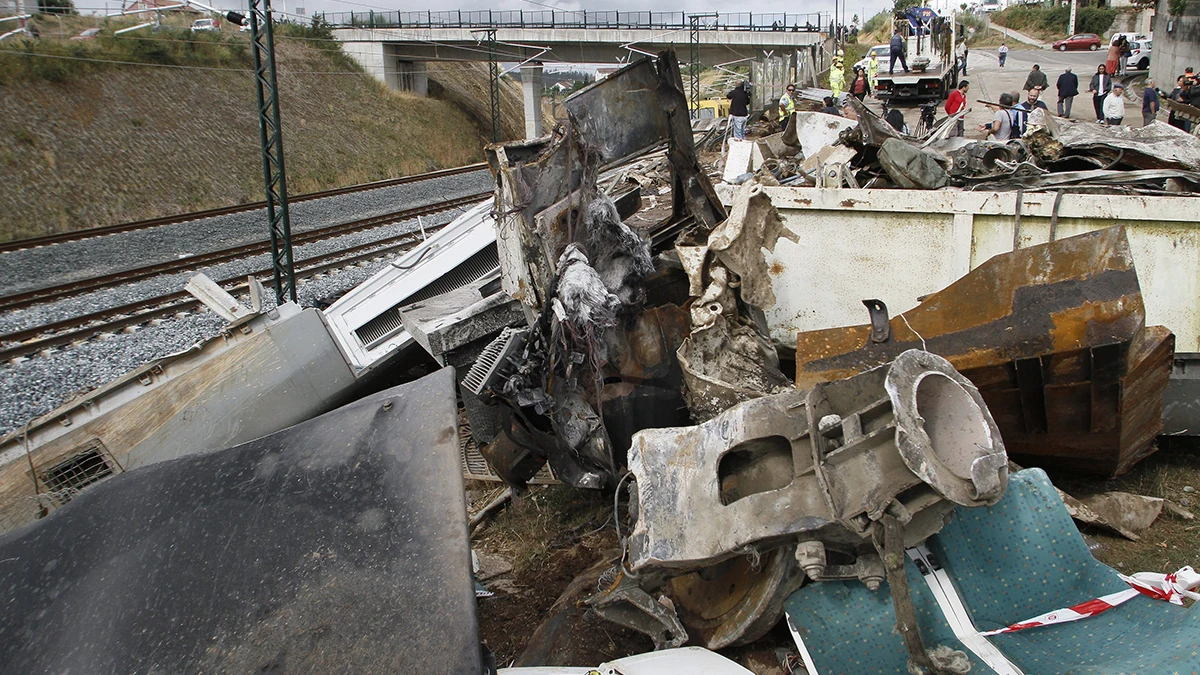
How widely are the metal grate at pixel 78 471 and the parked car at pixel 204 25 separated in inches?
1033

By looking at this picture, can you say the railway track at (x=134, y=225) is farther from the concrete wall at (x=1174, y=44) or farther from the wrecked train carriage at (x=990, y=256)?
the concrete wall at (x=1174, y=44)

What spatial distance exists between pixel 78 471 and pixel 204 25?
28054 millimetres

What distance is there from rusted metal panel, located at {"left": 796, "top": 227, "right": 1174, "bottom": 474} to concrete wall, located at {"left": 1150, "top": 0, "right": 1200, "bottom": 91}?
1996 centimetres

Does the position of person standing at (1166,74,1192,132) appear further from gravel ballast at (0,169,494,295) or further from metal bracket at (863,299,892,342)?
gravel ballast at (0,169,494,295)

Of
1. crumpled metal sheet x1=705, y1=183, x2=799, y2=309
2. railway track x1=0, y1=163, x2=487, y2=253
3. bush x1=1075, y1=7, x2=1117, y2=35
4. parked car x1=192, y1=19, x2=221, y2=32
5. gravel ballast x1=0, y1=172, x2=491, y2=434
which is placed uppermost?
bush x1=1075, y1=7, x2=1117, y2=35

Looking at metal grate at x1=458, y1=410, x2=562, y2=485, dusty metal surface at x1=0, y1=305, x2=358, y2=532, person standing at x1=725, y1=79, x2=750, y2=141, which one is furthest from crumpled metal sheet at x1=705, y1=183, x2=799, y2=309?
person standing at x1=725, y1=79, x2=750, y2=141

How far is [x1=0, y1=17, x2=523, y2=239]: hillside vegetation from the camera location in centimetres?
1784

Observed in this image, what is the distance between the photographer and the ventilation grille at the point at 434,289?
6098 millimetres

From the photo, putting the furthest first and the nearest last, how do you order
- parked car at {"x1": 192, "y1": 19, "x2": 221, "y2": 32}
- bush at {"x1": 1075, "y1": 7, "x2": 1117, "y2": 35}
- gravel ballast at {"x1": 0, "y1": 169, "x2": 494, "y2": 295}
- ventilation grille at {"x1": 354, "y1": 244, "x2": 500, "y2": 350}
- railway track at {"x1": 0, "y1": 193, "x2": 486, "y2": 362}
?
bush at {"x1": 1075, "y1": 7, "x2": 1117, "y2": 35}, parked car at {"x1": 192, "y1": 19, "x2": 221, "y2": 32}, gravel ballast at {"x1": 0, "y1": 169, "x2": 494, "y2": 295}, railway track at {"x1": 0, "y1": 193, "x2": 486, "y2": 362}, ventilation grille at {"x1": 354, "y1": 244, "x2": 500, "y2": 350}

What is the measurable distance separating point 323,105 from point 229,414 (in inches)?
993

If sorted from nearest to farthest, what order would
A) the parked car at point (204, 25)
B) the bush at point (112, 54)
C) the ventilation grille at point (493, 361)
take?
the ventilation grille at point (493, 361), the bush at point (112, 54), the parked car at point (204, 25)

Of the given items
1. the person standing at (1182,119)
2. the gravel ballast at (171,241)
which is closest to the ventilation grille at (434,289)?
the gravel ballast at (171,241)

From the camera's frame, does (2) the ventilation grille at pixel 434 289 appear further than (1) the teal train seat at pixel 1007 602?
Yes

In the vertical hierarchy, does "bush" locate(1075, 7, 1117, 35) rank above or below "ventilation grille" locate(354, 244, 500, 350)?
above
